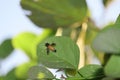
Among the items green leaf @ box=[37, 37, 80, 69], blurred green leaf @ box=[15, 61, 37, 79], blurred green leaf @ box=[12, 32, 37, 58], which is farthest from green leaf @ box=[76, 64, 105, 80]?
blurred green leaf @ box=[12, 32, 37, 58]

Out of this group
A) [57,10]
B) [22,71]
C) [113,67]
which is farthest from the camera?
[22,71]

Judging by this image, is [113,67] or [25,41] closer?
[113,67]

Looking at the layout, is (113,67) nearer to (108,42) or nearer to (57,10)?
(108,42)

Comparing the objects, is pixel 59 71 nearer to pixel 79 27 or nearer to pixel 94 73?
pixel 94 73

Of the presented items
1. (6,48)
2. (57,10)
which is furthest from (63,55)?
(6,48)

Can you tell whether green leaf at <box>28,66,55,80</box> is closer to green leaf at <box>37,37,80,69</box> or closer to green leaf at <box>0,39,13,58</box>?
green leaf at <box>37,37,80,69</box>

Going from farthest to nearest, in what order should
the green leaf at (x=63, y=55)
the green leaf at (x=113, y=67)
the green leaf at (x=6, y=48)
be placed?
the green leaf at (x=6, y=48) → the green leaf at (x=63, y=55) → the green leaf at (x=113, y=67)

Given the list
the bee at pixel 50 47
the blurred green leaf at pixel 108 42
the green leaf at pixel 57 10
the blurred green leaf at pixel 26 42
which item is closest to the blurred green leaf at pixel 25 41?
the blurred green leaf at pixel 26 42

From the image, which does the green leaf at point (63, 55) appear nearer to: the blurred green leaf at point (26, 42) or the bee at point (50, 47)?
the bee at point (50, 47)
